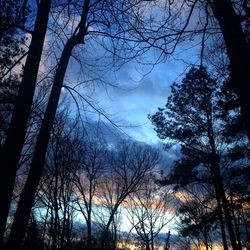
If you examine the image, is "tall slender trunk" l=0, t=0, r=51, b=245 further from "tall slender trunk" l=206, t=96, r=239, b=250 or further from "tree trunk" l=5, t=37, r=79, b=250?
"tall slender trunk" l=206, t=96, r=239, b=250

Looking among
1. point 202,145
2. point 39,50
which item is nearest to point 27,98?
point 39,50

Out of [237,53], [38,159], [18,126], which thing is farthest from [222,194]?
[237,53]

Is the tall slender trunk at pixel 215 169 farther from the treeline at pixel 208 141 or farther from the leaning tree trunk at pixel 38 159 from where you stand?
the leaning tree trunk at pixel 38 159

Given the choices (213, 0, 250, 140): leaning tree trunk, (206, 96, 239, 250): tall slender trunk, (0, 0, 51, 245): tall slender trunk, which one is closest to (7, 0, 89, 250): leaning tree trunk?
(0, 0, 51, 245): tall slender trunk

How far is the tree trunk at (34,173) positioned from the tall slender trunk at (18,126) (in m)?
0.69

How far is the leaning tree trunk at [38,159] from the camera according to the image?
6.43m

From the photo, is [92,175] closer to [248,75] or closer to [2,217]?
[2,217]

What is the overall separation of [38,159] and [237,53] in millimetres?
4601

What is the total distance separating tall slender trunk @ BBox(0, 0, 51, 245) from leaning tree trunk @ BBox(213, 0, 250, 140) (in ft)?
11.9

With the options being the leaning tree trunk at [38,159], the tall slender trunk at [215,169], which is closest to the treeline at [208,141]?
the tall slender trunk at [215,169]

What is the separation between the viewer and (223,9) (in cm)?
464

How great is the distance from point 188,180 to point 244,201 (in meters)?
3.09

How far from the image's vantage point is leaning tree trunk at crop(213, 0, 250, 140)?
4048 millimetres

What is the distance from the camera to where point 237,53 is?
4289 millimetres
